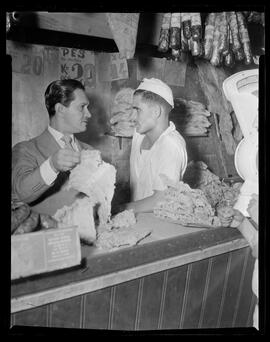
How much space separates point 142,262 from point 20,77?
856mm

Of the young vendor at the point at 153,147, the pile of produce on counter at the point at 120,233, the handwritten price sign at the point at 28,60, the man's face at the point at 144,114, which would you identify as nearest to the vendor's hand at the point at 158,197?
the young vendor at the point at 153,147

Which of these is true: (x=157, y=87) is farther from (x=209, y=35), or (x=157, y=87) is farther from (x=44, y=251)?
(x=44, y=251)

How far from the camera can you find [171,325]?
1528 millimetres

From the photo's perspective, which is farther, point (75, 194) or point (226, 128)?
point (226, 128)

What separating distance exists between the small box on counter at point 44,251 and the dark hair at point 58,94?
1.56ft

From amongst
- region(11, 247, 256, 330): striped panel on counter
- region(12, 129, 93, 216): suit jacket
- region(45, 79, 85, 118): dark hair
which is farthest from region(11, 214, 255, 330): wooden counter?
region(45, 79, 85, 118): dark hair

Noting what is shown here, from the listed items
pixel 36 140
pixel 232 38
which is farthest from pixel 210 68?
pixel 36 140

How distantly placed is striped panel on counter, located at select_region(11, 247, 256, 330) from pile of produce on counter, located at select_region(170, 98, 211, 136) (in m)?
0.61

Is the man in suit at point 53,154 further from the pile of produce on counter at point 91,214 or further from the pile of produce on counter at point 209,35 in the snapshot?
the pile of produce on counter at point 209,35

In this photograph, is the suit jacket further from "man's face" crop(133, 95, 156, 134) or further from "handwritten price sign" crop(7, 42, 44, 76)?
"man's face" crop(133, 95, 156, 134)

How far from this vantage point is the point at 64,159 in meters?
1.36

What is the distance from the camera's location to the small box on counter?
122cm

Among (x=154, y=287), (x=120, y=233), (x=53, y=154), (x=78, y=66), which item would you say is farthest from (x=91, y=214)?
(x=78, y=66)
